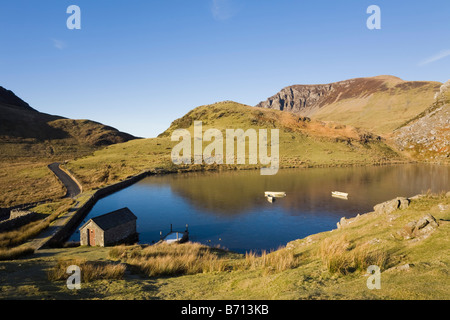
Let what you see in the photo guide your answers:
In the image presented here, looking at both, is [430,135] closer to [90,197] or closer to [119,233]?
[119,233]

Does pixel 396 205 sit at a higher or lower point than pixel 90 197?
higher

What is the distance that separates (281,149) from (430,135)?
228 ft

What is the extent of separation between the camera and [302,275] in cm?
946

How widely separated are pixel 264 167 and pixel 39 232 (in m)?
77.7

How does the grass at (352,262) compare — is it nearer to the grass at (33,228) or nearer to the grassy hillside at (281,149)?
the grass at (33,228)

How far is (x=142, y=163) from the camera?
101 meters

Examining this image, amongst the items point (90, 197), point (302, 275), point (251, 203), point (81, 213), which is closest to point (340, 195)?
point (251, 203)

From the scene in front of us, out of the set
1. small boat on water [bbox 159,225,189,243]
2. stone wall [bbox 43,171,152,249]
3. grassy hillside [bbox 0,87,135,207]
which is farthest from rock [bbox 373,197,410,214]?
grassy hillside [bbox 0,87,135,207]

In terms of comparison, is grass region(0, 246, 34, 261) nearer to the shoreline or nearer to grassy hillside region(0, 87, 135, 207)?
the shoreline

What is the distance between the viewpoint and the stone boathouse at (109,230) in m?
27.8

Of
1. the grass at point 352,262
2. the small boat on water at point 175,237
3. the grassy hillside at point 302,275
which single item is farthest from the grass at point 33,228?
the grass at point 352,262
